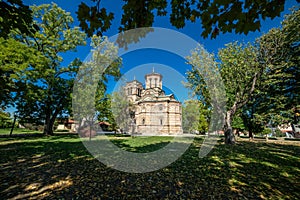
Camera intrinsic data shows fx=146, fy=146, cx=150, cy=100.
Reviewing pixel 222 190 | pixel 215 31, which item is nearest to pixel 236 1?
pixel 215 31

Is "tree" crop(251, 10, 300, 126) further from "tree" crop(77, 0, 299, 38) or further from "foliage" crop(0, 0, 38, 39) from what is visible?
"foliage" crop(0, 0, 38, 39)

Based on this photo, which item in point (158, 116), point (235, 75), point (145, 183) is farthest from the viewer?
point (158, 116)

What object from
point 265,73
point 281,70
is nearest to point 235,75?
point 265,73

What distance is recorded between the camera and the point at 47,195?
355cm

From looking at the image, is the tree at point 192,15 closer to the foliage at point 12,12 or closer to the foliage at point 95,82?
the foliage at point 12,12

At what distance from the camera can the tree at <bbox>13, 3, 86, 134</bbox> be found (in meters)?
18.2

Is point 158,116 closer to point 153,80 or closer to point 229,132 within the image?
point 153,80

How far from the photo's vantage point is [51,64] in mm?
20281

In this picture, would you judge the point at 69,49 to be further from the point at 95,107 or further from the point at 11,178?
the point at 11,178

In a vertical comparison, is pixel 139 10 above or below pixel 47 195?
above

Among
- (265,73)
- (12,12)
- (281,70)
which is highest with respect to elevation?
(281,70)

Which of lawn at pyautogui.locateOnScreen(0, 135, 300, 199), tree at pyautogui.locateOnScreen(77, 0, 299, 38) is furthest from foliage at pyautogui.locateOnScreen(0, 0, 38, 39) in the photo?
lawn at pyautogui.locateOnScreen(0, 135, 300, 199)

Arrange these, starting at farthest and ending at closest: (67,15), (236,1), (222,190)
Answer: (67,15) → (222,190) → (236,1)

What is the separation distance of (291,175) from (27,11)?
898cm
